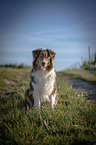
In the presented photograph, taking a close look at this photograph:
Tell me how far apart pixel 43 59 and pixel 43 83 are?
692 mm

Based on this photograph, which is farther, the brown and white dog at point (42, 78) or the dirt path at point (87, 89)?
the dirt path at point (87, 89)

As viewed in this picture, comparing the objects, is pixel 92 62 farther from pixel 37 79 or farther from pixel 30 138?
pixel 30 138

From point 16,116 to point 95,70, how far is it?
469 inches

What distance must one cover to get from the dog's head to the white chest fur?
0.15m

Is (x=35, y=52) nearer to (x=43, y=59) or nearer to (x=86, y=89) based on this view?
(x=43, y=59)

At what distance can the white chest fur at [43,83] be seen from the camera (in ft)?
10.5

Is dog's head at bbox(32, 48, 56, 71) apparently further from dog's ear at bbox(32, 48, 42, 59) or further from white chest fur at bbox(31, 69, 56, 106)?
white chest fur at bbox(31, 69, 56, 106)

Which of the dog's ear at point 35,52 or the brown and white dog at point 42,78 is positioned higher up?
the dog's ear at point 35,52

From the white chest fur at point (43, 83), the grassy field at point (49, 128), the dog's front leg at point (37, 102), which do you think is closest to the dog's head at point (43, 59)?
the white chest fur at point (43, 83)

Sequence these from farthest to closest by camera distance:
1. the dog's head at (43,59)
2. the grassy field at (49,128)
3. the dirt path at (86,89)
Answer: the dirt path at (86,89), the dog's head at (43,59), the grassy field at (49,128)

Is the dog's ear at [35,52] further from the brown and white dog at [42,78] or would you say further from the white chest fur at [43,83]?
the white chest fur at [43,83]

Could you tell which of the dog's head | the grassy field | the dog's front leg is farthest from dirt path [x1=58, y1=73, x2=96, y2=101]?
the dog's head

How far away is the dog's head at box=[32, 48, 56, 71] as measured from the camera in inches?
120

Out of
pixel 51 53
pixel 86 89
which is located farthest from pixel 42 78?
pixel 86 89
